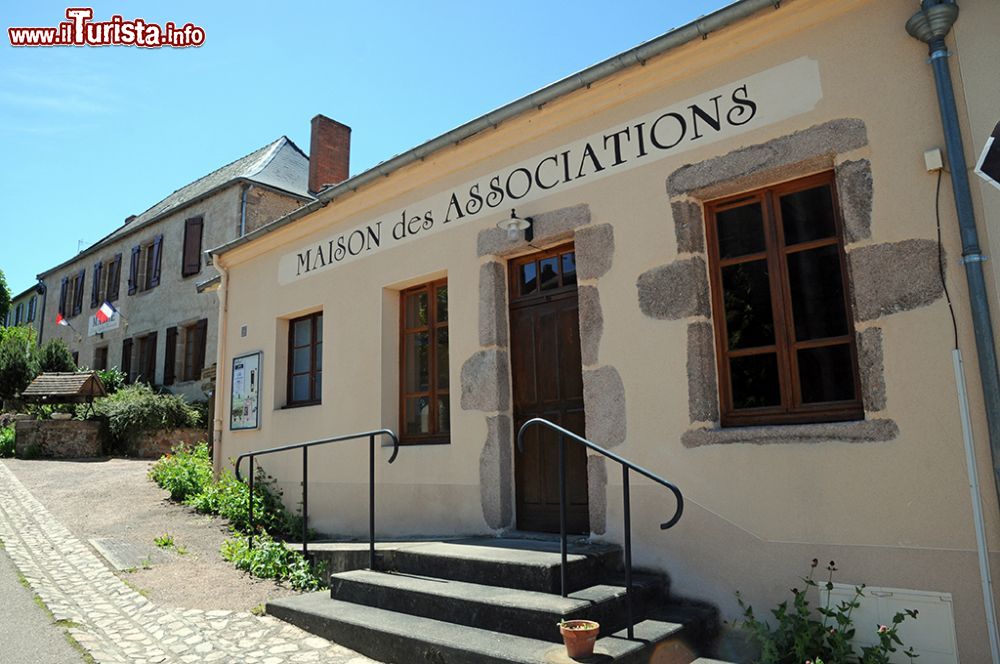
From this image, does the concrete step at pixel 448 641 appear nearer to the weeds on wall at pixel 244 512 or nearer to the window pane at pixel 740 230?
the weeds on wall at pixel 244 512

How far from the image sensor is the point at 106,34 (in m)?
7.56

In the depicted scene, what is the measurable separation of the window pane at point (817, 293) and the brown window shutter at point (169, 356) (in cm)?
1804

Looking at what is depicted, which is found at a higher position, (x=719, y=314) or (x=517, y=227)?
(x=517, y=227)

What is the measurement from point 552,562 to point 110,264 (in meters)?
23.2

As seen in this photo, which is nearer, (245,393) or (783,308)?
(783,308)

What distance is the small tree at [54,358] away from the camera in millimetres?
19469

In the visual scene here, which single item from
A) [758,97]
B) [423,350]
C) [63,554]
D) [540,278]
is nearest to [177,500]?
[63,554]

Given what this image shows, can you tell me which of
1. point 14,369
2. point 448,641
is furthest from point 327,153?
point 14,369

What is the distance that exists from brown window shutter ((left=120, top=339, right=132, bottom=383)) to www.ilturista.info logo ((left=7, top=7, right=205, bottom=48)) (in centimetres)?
1510

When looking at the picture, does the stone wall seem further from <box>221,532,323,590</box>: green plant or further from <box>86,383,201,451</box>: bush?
<box>221,532,323,590</box>: green plant

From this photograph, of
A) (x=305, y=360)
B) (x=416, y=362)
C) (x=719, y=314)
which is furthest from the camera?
(x=305, y=360)

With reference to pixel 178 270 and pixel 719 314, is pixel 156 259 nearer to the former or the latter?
pixel 178 270

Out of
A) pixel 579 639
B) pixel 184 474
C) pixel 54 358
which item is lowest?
pixel 579 639

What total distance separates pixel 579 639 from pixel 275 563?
12.0ft
